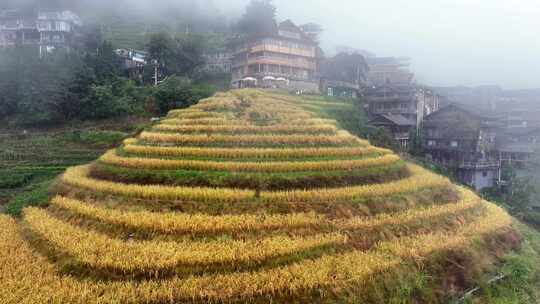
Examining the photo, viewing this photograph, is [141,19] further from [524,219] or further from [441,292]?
[441,292]

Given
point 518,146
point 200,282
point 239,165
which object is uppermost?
point 239,165

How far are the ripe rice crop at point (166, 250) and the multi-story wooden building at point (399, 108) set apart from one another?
2405 cm

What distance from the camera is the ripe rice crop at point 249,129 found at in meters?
16.1

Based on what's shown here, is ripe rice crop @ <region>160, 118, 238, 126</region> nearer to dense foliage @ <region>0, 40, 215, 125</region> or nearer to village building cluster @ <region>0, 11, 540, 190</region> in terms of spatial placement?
dense foliage @ <region>0, 40, 215, 125</region>

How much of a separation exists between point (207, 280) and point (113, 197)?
5.47 m

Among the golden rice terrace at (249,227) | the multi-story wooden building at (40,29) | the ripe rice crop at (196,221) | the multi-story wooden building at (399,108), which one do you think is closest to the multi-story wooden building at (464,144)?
the multi-story wooden building at (399,108)

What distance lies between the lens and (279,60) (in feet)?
112

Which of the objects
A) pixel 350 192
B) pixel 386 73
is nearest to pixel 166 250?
pixel 350 192

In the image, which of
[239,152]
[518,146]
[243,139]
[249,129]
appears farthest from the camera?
[518,146]

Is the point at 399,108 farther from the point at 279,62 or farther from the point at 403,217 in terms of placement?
the point at 403,217

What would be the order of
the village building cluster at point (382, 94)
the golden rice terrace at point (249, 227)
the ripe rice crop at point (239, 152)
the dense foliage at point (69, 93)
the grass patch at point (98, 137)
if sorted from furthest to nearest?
the village building cluster at point (382, 94) < the dense foliage at point (69, 93) < the grass patch at point (98, 137) < the ripe rice crop at point (239, 152) < the golden rice terrace at point (249, 227)

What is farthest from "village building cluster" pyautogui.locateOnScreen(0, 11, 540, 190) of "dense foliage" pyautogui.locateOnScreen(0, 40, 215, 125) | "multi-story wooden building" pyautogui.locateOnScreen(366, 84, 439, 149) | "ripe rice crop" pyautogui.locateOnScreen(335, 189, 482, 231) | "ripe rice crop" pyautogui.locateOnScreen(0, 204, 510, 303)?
"ripe rice crop" pyautogui.locateOnScreen(0, 204, 510, 303)

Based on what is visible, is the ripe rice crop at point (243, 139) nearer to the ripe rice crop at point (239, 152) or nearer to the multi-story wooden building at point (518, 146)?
the ripe rice crop at point (239, 152)

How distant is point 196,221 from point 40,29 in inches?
1737
